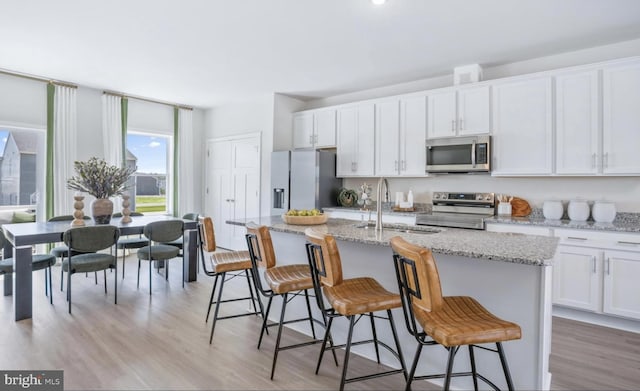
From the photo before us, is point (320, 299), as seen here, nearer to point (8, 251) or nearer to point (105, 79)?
point (8, 251)

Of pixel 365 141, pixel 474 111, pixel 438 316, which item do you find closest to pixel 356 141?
pixel 365 141

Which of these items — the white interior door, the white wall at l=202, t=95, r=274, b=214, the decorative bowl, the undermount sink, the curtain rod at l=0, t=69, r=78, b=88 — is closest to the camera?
→ the undermount sink

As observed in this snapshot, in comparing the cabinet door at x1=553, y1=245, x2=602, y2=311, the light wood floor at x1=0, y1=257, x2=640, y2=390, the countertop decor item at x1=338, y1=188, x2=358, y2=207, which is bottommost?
the light wood floor at x1=0, y1=257, x2=640, y2=390

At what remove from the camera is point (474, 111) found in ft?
13.4

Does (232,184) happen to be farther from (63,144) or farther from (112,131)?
(63,144)

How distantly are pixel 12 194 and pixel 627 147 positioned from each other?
717 centimetres

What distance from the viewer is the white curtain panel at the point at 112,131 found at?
5496 mm

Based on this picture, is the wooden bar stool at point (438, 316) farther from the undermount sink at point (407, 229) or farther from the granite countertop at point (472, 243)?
the undermount sink at point (407, 229)

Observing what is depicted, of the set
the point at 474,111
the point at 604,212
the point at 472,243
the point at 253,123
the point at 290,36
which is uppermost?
the point at 290,36

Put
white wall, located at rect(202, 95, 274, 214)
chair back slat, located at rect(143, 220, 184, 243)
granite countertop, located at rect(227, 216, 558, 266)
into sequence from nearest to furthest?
granite countertop, located at rect(227, 216, 558, 266)
chair back slat, located at rect(143, 220, 184, 243)
white wall, located at rect(202, 95, 274, 214)

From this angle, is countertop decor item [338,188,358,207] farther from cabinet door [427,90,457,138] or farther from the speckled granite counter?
the speckled granite counter

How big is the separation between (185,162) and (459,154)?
4.78 m

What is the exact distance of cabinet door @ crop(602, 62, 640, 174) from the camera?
10.6 feet

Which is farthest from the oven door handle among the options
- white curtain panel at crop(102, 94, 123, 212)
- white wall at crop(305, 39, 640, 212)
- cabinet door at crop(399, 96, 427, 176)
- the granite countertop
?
white curtain panel at crop(102, 94, 123, 212)
